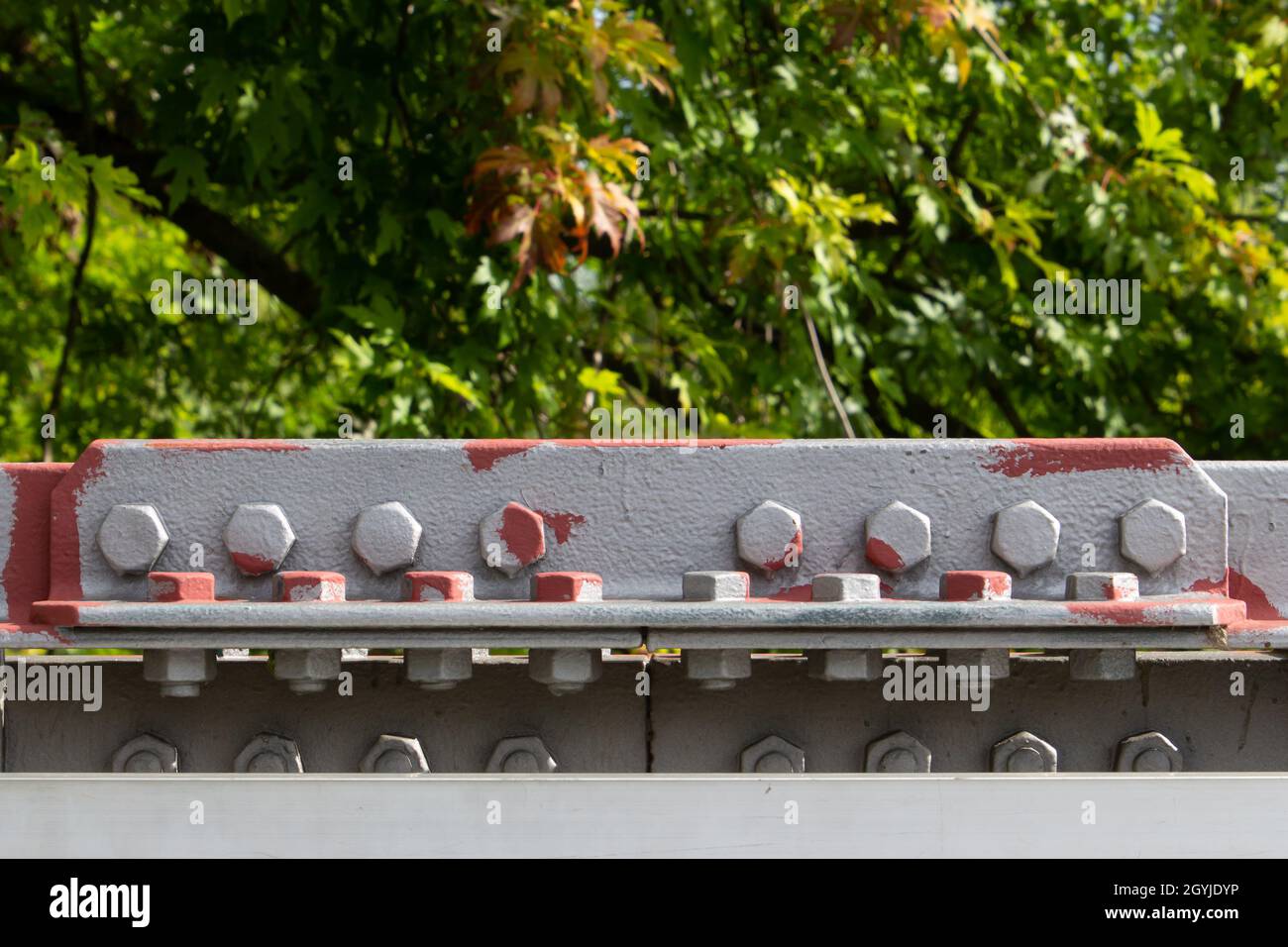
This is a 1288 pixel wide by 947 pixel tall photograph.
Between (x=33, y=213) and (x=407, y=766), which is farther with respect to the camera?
(x=33, y=213)

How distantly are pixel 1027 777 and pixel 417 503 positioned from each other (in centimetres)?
90

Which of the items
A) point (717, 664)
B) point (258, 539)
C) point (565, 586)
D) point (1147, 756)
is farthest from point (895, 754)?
point (258, 539)

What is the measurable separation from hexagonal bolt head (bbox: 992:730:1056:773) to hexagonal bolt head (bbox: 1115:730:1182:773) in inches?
4.7

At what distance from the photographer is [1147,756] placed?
2.38 meters

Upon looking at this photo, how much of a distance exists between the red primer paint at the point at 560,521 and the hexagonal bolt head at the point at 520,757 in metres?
0.55

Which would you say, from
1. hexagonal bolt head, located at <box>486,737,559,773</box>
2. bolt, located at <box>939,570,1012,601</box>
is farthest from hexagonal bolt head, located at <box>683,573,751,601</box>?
hexagonal bolt head, located at <box>486,737,559,773</box>

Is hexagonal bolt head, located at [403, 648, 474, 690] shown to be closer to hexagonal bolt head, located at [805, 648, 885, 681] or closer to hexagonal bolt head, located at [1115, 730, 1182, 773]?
hexagonal bolt head, located at [805, 648, 885, 681]

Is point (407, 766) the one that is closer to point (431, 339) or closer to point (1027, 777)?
point (1027, 777)

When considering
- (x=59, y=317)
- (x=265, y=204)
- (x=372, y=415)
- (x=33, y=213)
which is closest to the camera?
(x=33, y=213)

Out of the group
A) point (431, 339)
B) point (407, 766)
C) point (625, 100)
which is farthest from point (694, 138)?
point (407, 766)

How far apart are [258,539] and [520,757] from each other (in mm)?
674

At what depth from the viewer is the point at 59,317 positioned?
25.8ft

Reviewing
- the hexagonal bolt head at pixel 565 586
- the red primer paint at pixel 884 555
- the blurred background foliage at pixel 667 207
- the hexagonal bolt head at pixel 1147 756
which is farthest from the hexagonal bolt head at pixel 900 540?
the blurred background foliage at pixel 667 207

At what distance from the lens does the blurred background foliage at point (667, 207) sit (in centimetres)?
503
